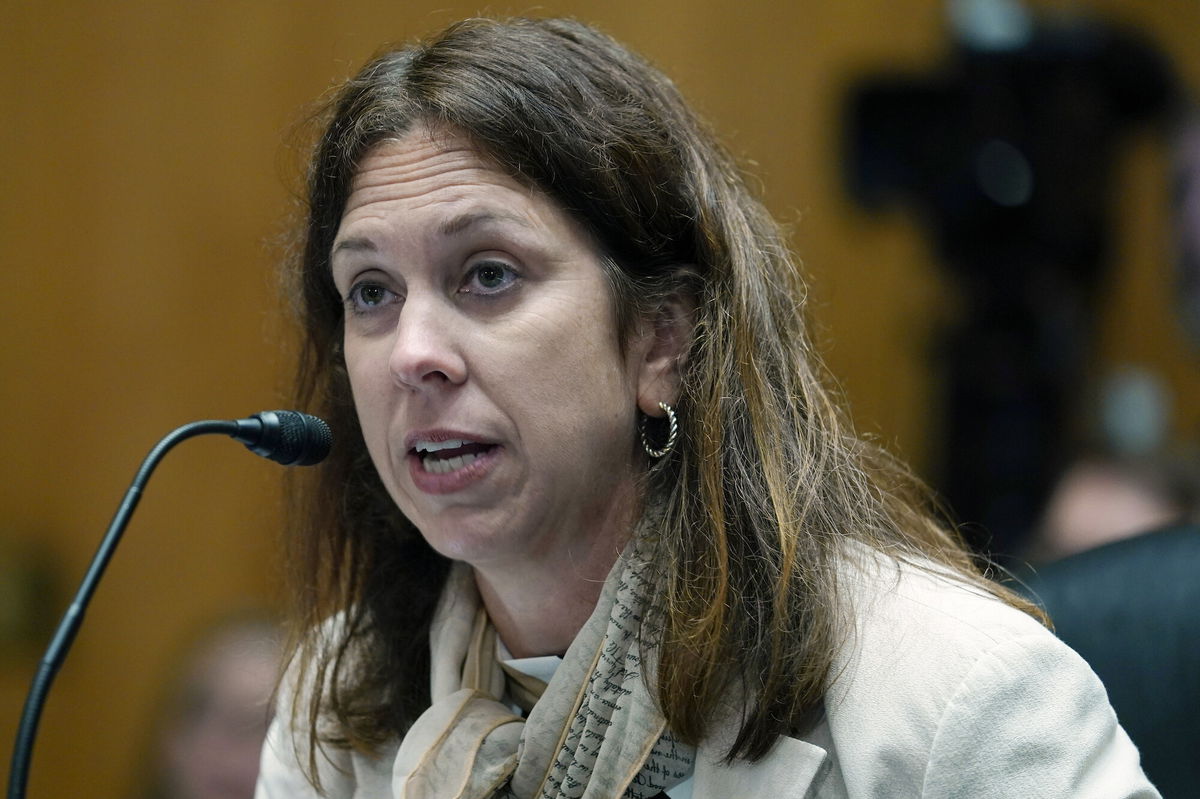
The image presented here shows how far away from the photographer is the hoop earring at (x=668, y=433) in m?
1.54

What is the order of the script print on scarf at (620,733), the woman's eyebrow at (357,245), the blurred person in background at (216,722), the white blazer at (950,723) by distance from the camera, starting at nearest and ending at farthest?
the white blazer at (950,723), the script print on scarf at (620,733), the woman's eyebrow at (357,245), the blurred person in background at (216,722)

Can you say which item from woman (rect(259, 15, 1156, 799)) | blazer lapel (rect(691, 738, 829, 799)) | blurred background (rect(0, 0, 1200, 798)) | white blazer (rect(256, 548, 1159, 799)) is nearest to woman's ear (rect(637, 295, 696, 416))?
woman (rect(259, 15, 1156, 799))

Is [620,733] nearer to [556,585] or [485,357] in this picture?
[556,585]

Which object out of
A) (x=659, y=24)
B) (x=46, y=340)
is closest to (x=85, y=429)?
(x=46, y=340)

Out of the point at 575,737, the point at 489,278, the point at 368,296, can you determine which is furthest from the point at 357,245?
the point at 575,737

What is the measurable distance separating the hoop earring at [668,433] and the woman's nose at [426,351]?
9.2 inches

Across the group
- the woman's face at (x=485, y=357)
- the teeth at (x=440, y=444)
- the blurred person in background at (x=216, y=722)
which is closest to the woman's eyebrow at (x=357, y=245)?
the woman's face at (x=485, y=357)

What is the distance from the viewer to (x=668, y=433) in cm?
158

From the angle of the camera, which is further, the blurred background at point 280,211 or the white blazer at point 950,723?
the blurred background at point 280,211

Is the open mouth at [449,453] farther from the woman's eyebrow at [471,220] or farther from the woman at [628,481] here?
the woman's eyebrow at [471,220]

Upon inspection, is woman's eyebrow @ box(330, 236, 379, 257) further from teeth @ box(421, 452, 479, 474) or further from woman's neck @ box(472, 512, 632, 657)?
woman's neck @ box(472, 512, 632, 657)

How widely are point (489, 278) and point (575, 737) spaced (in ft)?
1.63

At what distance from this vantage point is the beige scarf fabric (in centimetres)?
144

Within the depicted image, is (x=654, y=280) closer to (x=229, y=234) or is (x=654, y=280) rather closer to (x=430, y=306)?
(x=430, y=306)
